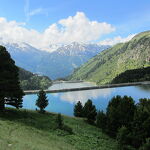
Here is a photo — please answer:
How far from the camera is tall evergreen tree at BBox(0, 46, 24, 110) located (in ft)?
140

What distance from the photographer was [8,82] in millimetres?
42844

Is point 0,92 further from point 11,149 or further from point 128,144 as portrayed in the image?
point 128,144

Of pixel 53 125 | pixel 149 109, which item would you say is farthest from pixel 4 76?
pixel 149 109

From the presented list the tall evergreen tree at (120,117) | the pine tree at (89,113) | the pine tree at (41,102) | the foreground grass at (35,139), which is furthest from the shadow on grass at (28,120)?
the pine tree at (89,113)

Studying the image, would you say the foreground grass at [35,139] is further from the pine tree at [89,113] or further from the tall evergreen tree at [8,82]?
the pine tree at [89,113]

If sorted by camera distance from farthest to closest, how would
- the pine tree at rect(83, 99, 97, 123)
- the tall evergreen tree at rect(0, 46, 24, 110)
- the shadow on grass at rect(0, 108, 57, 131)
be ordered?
the pine tree at rect(83, 99, 97, 123)
the tall evergreen tree at rect(0, 46, 24, 110)
the shadow on grass at rect(0, 108, 57, 131)

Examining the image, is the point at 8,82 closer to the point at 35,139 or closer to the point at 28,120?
the point at 28,120

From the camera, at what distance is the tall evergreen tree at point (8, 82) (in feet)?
140

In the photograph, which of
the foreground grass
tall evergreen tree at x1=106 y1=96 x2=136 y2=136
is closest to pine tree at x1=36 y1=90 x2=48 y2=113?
the foreground grass

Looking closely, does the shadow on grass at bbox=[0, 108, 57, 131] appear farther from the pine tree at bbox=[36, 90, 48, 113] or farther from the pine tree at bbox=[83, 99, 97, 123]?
the pine tree at bbox=[83, 99, 97, 123]

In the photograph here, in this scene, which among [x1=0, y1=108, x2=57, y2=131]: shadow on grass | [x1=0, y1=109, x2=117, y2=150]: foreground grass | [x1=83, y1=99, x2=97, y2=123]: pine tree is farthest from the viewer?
[x1=83, y1=99, x2=97, y2=123]: pine tree

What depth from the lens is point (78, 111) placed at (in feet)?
235

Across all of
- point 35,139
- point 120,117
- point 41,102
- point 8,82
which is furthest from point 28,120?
point 120,117

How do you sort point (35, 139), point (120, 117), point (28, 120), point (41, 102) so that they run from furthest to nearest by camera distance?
point (41, 102), point (120, 117), point (28, 120), point (35, 139)
